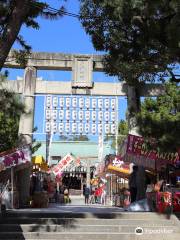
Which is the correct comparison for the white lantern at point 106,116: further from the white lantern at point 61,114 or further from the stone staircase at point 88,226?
the stone staircase at point 88,226

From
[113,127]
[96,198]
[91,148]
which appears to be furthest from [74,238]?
[91,148]

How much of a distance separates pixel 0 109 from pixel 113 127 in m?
8.94

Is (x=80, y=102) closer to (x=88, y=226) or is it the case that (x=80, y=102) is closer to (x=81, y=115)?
(x=81, y=115)

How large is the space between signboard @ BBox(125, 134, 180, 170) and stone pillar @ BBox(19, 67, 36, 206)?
5464 millimetres

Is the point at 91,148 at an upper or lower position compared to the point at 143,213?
upper

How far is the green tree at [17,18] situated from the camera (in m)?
10.9

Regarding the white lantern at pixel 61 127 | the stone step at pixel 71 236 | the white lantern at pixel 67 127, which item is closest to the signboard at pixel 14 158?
the white lantern at pixel 61 127

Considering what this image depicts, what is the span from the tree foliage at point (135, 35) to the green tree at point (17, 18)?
1116 mm

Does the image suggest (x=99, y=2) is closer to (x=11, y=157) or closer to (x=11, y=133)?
(x=11, y=157)

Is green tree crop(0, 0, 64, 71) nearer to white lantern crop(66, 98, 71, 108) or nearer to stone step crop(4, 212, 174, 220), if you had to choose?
stone step crop(4, 212, 174, 220)

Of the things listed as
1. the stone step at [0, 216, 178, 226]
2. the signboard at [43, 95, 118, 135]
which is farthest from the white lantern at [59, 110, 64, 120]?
the stone step at [0, 216, 178, 226]

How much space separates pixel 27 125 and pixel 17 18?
11069 mm

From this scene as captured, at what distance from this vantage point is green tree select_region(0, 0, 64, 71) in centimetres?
1091

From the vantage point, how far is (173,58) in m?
11.9
